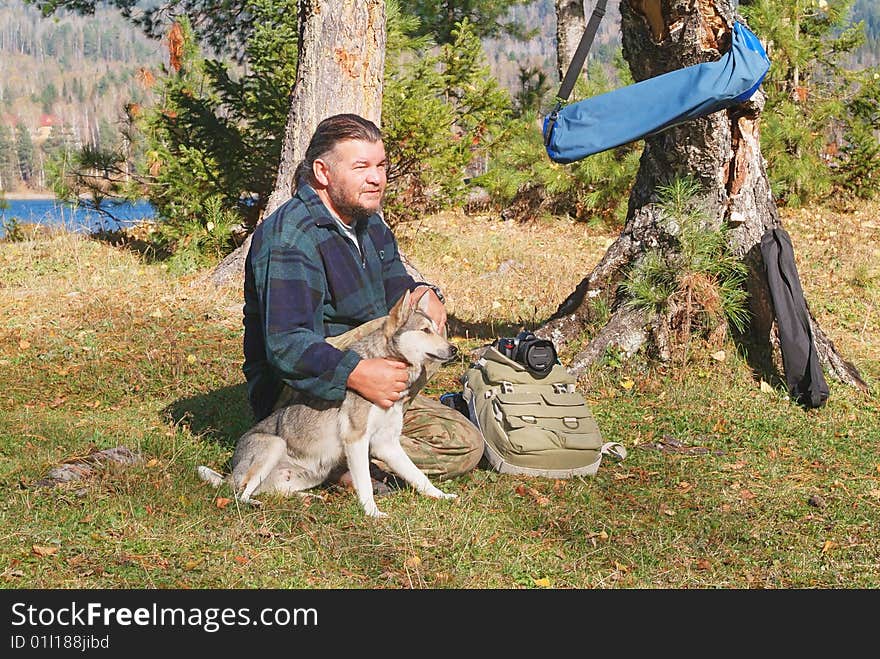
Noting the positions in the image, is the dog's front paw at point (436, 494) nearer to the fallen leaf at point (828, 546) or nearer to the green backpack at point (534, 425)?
the green backpack at point (534, 425)

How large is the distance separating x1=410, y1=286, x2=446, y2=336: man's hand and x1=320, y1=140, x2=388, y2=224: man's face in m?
0.53

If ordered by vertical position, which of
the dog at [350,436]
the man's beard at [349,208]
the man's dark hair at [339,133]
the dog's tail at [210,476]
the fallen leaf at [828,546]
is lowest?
the dog's tail at [210,476]

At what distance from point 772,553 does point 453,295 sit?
5951mm

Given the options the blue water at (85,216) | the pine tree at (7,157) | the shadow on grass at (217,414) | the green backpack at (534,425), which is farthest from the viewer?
the pine tree at (7,157)

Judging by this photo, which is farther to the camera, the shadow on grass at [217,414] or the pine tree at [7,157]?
the pine tree at [7,157]

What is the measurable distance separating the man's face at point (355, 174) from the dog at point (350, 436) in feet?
1.97

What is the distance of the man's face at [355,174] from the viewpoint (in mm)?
4641

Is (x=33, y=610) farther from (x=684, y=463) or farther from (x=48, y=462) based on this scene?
(x=684, y=463)

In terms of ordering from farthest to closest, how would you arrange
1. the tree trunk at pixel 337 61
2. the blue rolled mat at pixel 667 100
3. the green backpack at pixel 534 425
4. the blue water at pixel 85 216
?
the blue water at pixel 85 216 < the tree trunk at pixel 337 61 < the blue rolled mat at pixel 667 100 < the green backpack at pixel 534 425

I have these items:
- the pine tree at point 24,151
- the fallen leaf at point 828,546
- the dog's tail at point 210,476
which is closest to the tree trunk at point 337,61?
the dog's tail at point 210,476

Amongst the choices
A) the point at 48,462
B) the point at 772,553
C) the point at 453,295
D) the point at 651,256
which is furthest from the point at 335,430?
the point at 453,295

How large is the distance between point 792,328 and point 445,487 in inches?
123

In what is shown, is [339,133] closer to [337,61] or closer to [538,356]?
[538,356]

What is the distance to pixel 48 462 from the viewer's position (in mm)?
5348
